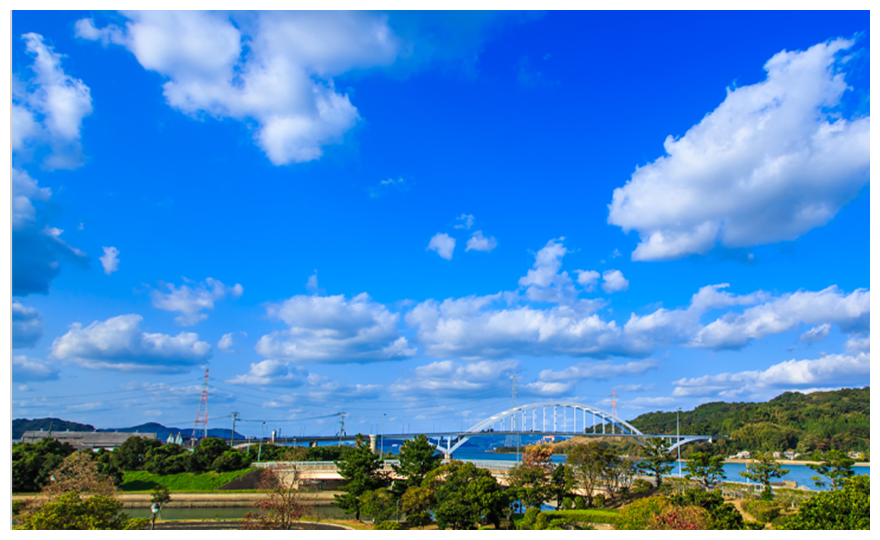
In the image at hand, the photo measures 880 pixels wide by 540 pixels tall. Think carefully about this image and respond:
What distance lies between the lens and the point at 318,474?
5728 cm

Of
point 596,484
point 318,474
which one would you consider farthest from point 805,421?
point 318,474

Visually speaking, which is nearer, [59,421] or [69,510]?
[69,510]

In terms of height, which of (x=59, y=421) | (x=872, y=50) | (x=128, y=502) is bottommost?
(x=59, y=421)

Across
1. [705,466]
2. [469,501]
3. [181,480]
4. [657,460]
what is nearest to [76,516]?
[469,501]

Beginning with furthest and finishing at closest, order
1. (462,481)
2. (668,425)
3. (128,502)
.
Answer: (668,425), (128,502), (462,481)

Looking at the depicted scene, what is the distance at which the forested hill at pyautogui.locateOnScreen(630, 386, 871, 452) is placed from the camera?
107m

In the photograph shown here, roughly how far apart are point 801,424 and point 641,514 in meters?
127

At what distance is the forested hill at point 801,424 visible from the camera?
107 m

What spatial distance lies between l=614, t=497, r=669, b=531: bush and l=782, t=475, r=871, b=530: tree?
5.72 m

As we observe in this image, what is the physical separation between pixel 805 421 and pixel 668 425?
144 feet

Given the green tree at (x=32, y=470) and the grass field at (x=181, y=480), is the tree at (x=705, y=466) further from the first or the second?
the green tree at (x=32, y=470)

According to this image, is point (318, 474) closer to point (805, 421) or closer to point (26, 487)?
point (26, 487)

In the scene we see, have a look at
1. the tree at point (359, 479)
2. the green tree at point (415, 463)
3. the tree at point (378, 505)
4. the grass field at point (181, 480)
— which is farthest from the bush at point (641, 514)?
the grass field at point (181, 480)
